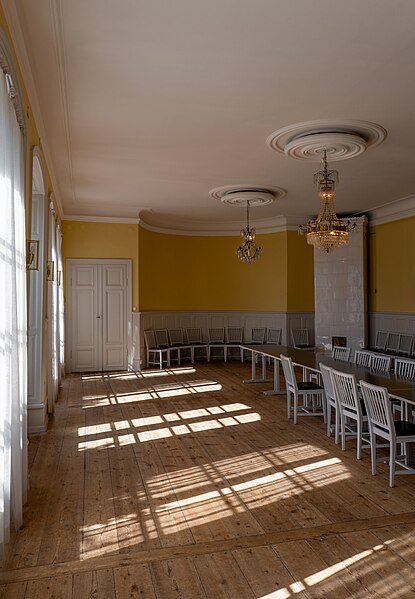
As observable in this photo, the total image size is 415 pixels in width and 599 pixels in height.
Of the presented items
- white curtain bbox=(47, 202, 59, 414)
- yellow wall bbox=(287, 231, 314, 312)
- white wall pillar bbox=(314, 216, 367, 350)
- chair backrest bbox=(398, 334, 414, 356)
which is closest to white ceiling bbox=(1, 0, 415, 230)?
white curtain bbox=(47, 202, 59, 414)

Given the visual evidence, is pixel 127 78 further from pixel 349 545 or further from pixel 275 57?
pixel 349 545

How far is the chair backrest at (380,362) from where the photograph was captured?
6627 mm

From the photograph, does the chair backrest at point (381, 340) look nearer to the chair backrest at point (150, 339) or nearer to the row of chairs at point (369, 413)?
the chair backrest at point (150, 339)

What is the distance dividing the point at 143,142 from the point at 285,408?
4.18m

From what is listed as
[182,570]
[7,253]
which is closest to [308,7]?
[7,253]

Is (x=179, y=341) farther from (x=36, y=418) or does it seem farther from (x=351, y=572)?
(x=351, y=572)

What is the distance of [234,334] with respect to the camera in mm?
13031

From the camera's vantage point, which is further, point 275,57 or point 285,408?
point 285,408

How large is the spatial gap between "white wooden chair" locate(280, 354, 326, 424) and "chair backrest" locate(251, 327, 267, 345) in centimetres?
509

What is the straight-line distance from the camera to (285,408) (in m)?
7.52

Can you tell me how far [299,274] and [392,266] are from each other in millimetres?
2340

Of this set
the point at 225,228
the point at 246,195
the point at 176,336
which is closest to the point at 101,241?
the point at 176,336

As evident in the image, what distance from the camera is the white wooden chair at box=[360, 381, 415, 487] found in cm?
432

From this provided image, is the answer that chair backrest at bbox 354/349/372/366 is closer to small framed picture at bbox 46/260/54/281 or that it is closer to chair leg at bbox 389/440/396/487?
chair leg at bbox 389/440/396/487
